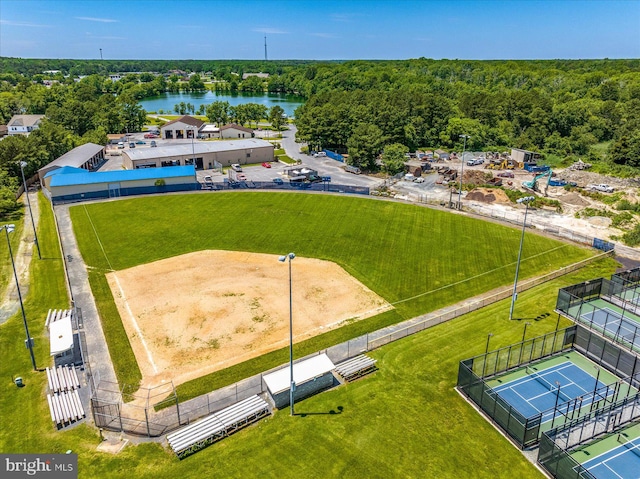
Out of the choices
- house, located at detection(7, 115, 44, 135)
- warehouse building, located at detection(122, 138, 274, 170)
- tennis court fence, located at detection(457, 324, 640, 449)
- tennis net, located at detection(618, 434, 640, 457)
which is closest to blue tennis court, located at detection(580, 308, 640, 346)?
tennis court fence, located at detection(457, 324, 640, 449)

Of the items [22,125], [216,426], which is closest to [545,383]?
[216,426]

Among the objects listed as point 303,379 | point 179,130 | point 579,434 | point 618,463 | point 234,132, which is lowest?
point 618,463

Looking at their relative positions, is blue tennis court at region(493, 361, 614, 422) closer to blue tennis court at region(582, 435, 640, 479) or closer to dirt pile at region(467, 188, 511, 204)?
blue tennis court at region(582, 435, 640, 479)

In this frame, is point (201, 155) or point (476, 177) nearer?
point (476, 177)

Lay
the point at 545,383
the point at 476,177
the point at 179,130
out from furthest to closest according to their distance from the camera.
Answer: the point at 179,130 → the point at 476,177 → the point at 545,383

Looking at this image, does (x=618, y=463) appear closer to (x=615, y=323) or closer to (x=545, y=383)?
(x=545, y=383)

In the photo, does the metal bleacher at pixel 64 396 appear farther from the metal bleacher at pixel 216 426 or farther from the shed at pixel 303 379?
the shed at pixel 303 379

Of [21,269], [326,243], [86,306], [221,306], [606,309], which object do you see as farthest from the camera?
[326,243]
